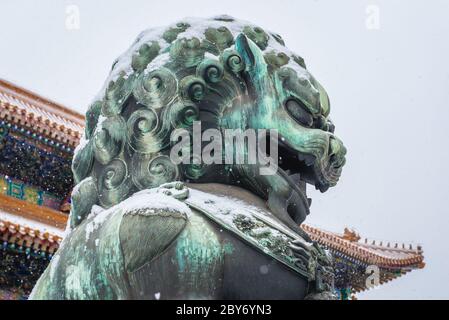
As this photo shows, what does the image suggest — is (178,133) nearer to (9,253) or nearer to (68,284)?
(68,284)

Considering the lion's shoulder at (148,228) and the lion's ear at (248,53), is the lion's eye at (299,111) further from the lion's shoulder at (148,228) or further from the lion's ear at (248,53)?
the lion's shoulder at (148,228)

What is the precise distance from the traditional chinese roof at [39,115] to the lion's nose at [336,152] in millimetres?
10252

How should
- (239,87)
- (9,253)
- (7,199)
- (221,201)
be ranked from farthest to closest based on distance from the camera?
(7,199) < (9,253) < (239,87) < (221,201)

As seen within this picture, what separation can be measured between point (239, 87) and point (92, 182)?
2.53ft

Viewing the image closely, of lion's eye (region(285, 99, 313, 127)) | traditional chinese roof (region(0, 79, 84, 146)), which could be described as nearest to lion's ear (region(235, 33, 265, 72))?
lion's eye (region(285, 99, 313, 127))

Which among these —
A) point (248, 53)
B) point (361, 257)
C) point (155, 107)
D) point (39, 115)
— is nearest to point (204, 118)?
point (155, 107)

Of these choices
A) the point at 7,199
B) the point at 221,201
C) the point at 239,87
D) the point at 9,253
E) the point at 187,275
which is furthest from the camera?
the point at 7,199

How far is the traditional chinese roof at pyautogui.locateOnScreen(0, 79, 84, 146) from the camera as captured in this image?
1377cm

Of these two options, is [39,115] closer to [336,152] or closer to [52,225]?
[52,225]

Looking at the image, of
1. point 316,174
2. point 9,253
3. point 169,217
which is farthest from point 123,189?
point 9,253

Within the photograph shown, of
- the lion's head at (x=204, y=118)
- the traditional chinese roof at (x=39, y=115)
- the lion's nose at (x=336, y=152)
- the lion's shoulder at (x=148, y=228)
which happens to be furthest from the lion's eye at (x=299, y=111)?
the traditional chinese roof at (x=39, y=115)

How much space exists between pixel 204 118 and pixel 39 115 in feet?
35.3

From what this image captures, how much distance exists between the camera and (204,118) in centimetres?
381
